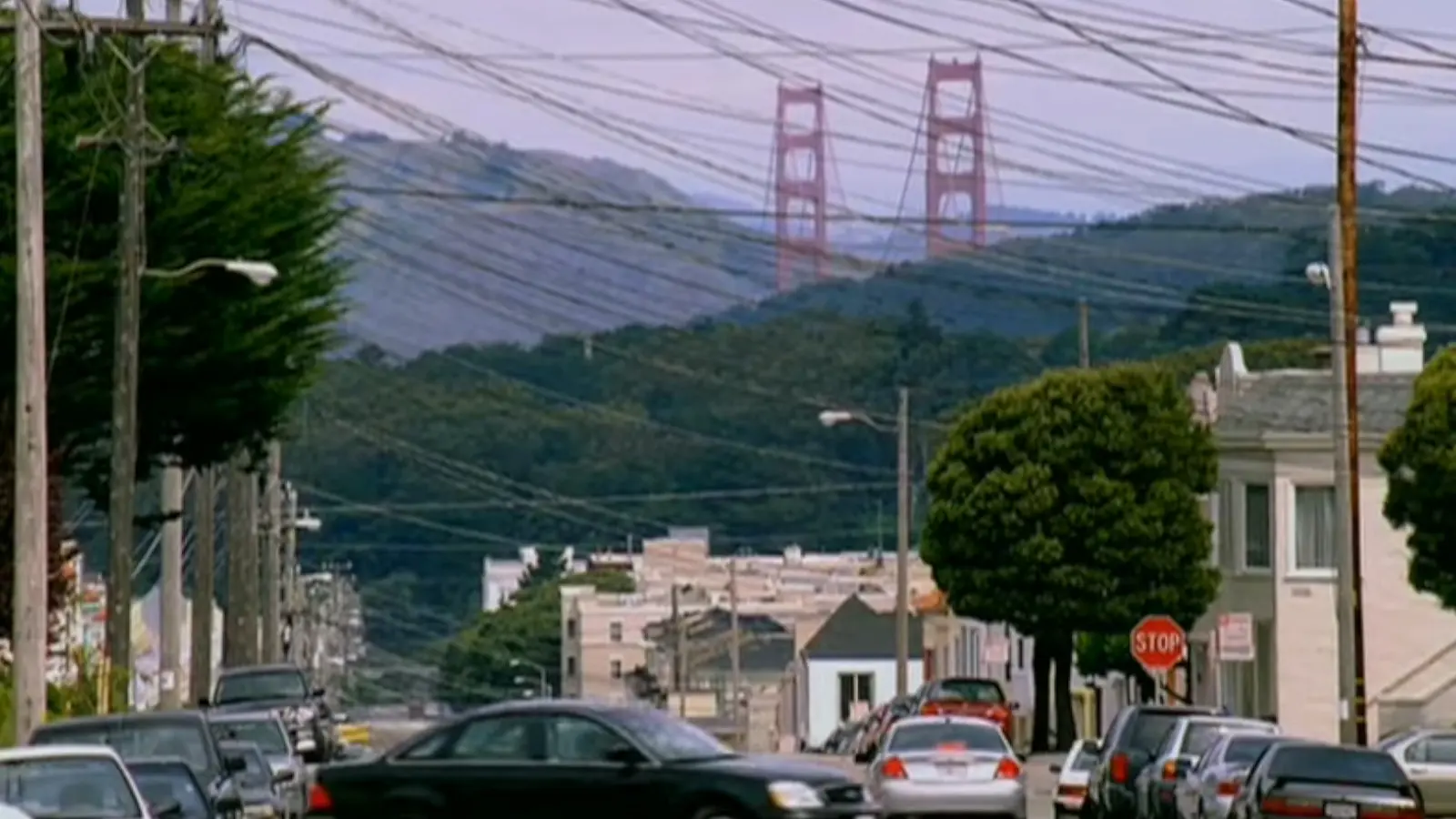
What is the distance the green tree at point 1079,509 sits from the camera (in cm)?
6850

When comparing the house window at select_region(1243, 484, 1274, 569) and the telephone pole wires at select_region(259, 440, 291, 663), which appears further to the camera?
the telephone pole wires at select_region(259, 440, 291, 663)

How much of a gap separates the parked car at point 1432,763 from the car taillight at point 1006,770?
24.4 feet

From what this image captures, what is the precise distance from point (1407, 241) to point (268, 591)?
270ft

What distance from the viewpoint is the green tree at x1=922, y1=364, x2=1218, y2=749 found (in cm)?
6850

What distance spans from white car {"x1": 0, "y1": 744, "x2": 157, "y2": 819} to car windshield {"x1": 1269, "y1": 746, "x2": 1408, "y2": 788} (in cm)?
1144

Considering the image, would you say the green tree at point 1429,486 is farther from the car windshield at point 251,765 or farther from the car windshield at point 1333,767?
the car windshield at point 251,765

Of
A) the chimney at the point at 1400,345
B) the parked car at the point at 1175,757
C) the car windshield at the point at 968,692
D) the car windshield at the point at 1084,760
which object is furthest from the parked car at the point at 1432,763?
the chimney at the point at 1400,345

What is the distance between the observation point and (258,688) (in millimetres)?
52906

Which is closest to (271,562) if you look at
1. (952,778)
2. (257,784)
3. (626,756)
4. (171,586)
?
(171,586)

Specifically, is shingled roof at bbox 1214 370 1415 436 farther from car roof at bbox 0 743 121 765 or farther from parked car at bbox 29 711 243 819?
car roof at bbox 0 743 121 765

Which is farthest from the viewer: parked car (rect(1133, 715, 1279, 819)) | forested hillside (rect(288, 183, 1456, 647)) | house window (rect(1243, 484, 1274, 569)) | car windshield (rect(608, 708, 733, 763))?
forested hillside (rect(288, 183, 1456, 647))

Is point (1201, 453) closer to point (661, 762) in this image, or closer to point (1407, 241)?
point (661, 762)

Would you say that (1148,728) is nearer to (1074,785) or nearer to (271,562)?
(1074,785)

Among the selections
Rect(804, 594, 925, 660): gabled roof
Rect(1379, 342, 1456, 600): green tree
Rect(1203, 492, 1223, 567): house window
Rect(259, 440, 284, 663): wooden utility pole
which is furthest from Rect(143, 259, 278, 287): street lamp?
Rect(804, 594, 925, 660): gabled roof
